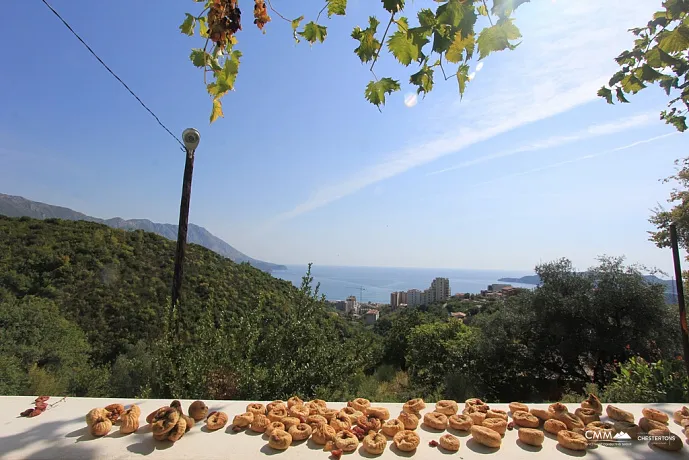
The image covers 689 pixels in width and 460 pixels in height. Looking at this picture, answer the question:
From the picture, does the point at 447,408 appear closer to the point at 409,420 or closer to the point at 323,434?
the point at 409,420

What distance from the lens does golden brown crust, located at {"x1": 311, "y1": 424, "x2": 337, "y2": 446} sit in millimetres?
1427

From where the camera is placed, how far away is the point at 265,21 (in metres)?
1.41

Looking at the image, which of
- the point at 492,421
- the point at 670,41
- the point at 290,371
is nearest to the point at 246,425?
the point at 492,421

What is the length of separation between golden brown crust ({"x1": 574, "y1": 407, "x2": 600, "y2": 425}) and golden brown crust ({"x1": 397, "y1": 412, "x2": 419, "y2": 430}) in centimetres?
83

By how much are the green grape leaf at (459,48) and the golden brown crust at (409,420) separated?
1.60m

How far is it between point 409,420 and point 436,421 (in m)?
0.13

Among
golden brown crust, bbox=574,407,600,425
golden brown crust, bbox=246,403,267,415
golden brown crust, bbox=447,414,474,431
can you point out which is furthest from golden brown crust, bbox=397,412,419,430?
golden brown crust, bbox=574,407,600,425

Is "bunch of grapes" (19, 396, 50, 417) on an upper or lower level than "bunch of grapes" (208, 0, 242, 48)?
lower

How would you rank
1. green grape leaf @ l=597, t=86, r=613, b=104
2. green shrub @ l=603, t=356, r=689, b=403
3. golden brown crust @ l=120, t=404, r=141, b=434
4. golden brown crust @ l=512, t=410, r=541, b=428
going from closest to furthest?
golden brown crust @ l=120, t=404, r=141, b=434
golden brown crust @ l=512, t=410, r=541, b=428
green grape leaf @ l=597, t=86, r=613, b=104
green shrub @ l=603, t=356, r=689, b=403

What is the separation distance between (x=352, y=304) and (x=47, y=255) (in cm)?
2609

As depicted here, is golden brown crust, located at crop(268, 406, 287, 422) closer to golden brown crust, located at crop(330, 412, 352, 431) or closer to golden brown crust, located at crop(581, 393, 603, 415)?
golden brown crust, located at crop(330, 412, 352, 431)

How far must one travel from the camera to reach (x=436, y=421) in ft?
5.24

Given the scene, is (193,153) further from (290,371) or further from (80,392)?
(80,392)

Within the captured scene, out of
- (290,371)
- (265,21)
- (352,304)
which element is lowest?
(352,304)
